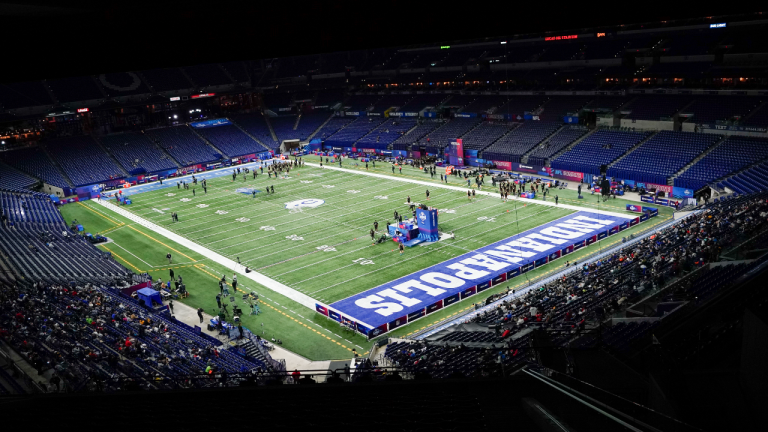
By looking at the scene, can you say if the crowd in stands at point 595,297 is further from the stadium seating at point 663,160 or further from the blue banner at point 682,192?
the stadium seating at point 663,160

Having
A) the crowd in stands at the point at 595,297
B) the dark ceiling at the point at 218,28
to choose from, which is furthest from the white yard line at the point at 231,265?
the dark ceiling at the point at 218,28

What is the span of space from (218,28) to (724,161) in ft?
151

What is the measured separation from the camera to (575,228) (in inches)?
1507

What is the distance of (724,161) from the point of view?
4381cm

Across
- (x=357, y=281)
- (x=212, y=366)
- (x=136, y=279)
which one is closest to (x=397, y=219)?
(x=357, y=281)

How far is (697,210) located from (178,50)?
37490 mm

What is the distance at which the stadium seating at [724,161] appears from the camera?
42.3m

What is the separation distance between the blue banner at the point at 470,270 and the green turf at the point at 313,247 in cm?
81

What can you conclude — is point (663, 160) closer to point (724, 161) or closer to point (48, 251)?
point (724, 161)

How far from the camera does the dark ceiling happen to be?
22.7ft

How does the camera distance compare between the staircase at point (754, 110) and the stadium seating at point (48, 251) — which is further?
the staircase at point (754, 110)

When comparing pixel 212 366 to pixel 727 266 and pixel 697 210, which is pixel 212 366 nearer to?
pixel 727 266

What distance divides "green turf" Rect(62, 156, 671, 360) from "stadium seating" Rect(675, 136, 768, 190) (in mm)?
4760

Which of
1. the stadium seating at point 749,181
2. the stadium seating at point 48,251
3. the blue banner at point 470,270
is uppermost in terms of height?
the stadium seating at point 749,181
